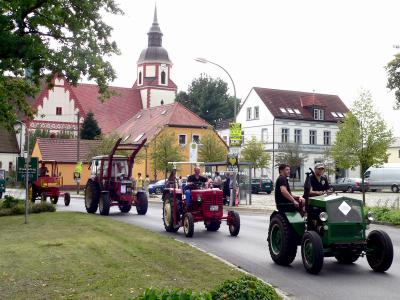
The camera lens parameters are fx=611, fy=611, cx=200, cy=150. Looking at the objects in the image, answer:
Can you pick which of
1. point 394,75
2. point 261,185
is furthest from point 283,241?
point 261,185

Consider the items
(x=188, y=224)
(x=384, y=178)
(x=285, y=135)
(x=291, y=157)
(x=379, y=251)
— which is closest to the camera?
(x=379, y=251)

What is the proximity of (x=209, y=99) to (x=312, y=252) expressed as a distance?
288ft

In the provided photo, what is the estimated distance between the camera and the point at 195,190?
1694 centimetres

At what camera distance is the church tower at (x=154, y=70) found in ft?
324

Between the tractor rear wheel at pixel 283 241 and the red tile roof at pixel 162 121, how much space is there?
52663 mm

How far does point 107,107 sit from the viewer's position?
9200cm

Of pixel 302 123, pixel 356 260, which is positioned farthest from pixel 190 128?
pixel 356 260

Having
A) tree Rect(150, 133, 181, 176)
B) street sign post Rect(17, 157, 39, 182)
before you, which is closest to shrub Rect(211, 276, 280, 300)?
street sign post Rect(17, 157, 39, 182)

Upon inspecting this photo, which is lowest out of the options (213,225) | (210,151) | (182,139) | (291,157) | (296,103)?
(213,225)

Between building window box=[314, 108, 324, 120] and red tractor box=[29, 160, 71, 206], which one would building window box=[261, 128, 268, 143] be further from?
red tractor box=[29, 160, 71, 206]

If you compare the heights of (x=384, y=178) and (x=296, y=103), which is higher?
(x=296, y=103)

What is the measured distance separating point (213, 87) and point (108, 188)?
74815mm

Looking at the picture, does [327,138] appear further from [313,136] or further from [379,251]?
[379,251]

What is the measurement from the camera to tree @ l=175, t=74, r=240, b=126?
320 ft
